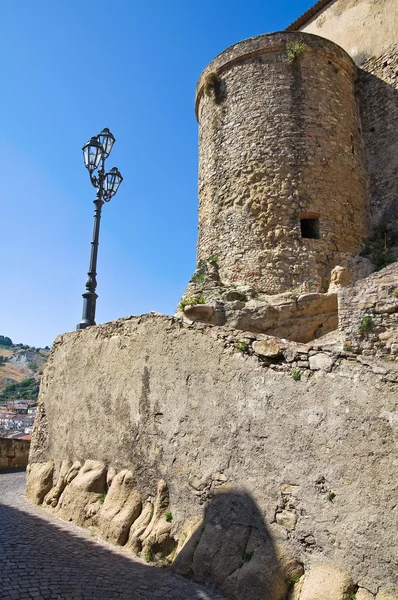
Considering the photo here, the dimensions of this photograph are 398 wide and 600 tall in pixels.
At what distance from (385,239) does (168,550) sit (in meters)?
9.04

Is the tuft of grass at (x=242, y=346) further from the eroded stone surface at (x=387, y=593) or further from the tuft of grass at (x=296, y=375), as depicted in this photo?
the eroded stone surface at (x=387, y=593)

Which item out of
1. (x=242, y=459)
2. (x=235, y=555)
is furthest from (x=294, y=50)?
(x=235, y=555)

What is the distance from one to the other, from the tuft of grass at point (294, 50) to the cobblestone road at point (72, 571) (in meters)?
11.3

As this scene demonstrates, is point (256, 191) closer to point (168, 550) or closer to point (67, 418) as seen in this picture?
point (67, 418)

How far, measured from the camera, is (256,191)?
10.9m

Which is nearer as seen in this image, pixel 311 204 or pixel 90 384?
pixel 90 384

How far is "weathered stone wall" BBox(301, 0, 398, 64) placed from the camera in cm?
1316

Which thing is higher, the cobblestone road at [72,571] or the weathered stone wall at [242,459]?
the weathered stone wall at [242,459]

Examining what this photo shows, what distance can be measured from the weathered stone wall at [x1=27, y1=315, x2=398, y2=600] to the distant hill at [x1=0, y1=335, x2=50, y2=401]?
232 feet

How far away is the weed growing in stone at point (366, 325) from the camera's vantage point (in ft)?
22.4

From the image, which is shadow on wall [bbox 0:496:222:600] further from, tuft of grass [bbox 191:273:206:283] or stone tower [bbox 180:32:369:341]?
tuft of grass [bbox 191:273:206:283]

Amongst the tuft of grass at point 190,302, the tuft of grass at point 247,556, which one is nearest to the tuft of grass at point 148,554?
the tuft of grass at point 247,556

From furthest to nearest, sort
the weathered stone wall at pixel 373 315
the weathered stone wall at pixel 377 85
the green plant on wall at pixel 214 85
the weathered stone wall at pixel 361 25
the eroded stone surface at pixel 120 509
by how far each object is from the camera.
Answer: the weathered stone wall at pixel 361 25 < the green plant on wall at pixel 214 85 < the weathered stone wall at pixel 377 85 < the weathered stone wall at pixel 373 315 < the eroded stone surface at pixel 120 509

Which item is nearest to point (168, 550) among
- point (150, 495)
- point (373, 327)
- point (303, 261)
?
point (150, 495)
